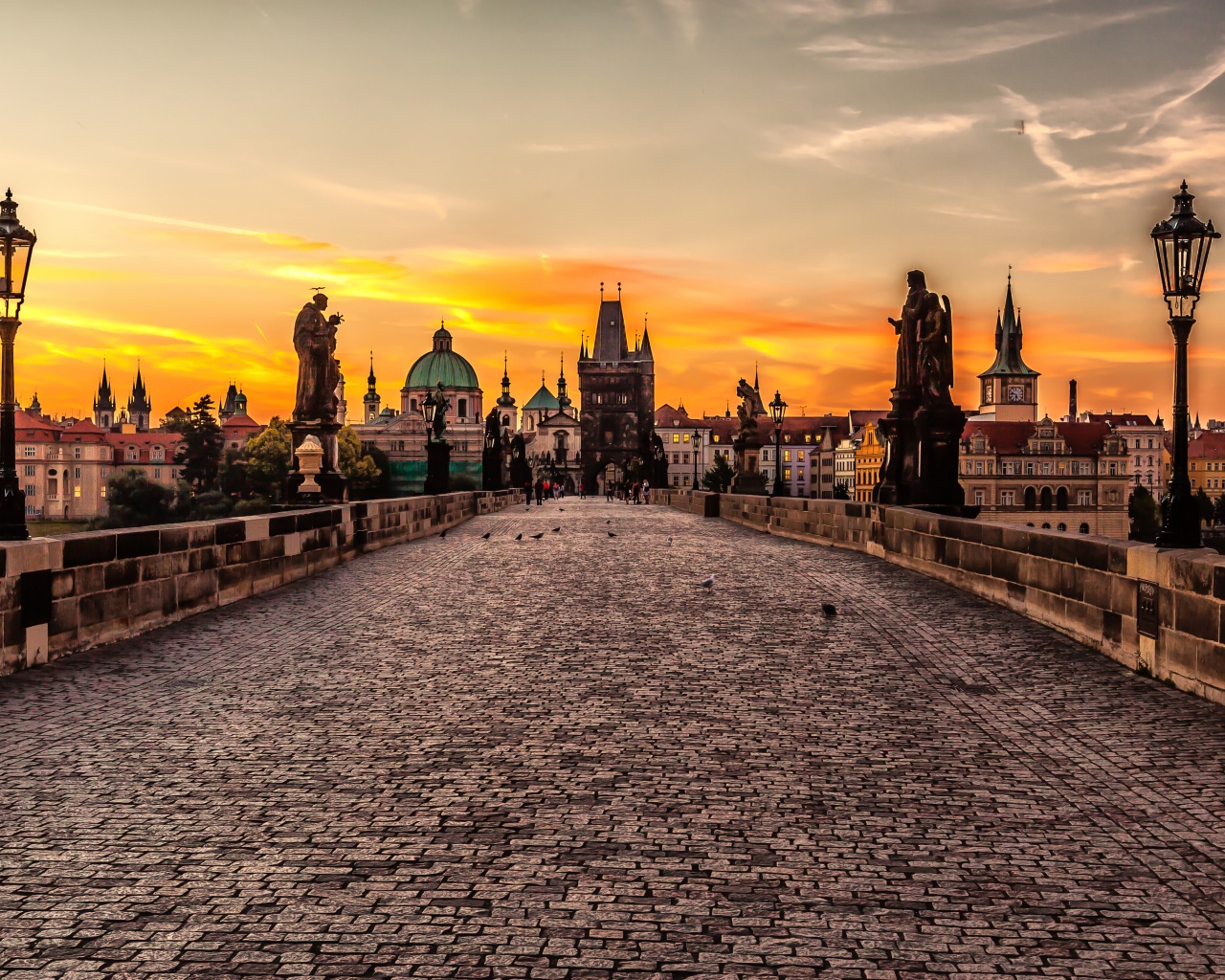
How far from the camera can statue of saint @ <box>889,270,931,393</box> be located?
19.9 m

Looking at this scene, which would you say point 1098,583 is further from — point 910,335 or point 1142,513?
point 1142,513

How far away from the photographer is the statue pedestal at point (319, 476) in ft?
73.9

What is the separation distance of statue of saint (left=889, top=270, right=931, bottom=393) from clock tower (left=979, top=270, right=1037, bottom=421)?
157589 mm

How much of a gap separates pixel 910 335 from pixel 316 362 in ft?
37.4

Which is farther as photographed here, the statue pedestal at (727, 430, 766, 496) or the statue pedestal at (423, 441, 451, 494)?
the statue pedestal at (727, 430, 766, 496)

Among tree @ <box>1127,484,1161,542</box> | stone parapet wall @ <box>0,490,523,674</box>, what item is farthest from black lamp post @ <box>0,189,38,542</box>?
tree @ <box>1127,484,1161,542</box>

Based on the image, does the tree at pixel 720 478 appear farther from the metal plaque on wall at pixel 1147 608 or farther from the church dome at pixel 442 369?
the metal plaque on wall at pixel 1147 608

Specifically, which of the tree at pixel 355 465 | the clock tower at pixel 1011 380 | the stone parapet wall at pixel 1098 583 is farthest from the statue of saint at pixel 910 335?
the clock tower at pixel 1011 380

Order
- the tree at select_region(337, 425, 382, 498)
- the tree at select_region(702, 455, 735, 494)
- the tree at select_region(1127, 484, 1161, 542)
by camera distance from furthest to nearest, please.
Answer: the tree at select_region(1127, 484, 1161, 542) < the tree at select_region(702, 455, 735, 494) < the tree at select_region(337, 425, 382, 498)

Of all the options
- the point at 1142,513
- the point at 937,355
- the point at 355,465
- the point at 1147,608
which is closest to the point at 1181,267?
the point at 1147,608

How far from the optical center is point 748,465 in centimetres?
3928

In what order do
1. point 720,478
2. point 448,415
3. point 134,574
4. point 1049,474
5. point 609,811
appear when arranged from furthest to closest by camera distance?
point 448,415 < point 1049,474 < point 720,478 < point 134,574 < point 609,811

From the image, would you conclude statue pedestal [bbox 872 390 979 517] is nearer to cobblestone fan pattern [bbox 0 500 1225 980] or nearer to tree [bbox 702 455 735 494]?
cobblestone fan pattern [bbox 0 500 1225 980]

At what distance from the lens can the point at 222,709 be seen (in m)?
7.30
